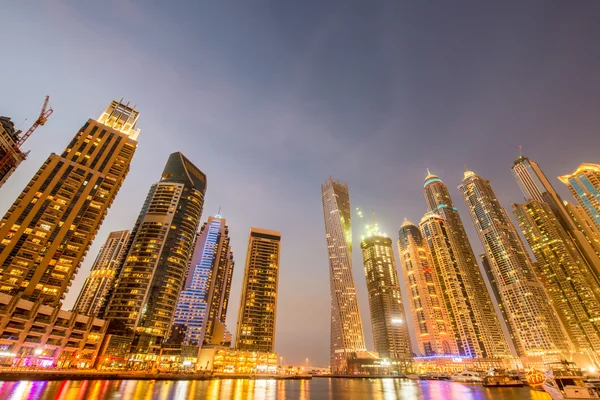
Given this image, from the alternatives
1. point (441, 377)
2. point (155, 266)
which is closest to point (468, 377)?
point (441, 377)

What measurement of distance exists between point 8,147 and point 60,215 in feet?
99.1

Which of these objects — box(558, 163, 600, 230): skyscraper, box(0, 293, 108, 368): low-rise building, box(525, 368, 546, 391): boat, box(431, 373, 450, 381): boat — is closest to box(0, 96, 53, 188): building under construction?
box(0, 293, 108, 368): low-rise building

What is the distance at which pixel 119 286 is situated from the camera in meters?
146

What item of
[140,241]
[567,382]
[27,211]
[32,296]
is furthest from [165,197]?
[567,382]

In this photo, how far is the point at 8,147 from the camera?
99.8 m

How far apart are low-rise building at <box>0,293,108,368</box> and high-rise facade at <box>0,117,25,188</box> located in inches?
1747

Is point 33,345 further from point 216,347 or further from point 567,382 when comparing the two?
point 567,382

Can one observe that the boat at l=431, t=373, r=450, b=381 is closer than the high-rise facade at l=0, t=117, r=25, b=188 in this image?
No

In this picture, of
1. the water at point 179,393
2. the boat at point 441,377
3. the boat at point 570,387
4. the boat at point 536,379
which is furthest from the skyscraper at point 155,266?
the boat at point 441,377

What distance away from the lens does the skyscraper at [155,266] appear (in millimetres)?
139250

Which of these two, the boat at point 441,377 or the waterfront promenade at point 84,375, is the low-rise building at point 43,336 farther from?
the boat at point 441,377

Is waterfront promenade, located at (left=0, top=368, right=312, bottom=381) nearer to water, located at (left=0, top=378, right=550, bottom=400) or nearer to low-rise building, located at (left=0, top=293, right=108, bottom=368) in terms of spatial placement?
water, located at (left=0, top=378, right=550, bottom=400)

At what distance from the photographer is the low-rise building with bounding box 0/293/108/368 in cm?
8969

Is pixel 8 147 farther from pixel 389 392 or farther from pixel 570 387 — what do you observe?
pixel 570 387
